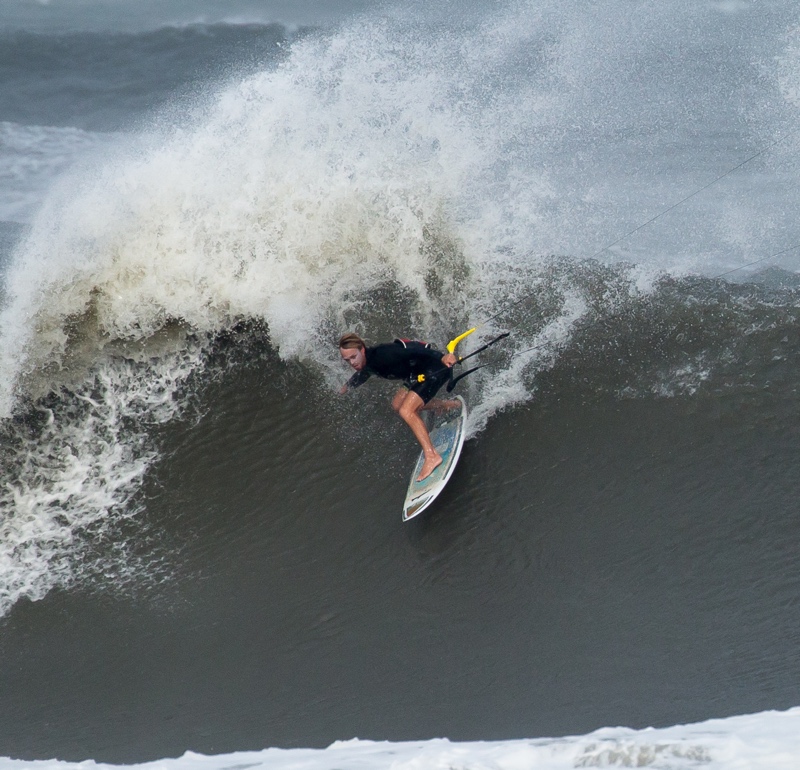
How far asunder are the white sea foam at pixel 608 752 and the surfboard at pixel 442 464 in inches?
83.2

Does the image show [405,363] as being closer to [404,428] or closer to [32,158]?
[404,428]

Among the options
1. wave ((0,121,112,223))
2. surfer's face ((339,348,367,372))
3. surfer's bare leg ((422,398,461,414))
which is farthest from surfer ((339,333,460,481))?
wave ((0,121,112,223))

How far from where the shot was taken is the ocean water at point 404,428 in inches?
221

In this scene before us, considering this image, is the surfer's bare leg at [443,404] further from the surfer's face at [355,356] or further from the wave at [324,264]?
the surfer's face at [355,356]

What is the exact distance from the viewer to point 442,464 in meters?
6.84

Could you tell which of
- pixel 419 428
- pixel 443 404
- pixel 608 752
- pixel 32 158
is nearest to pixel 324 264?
pixel 443 404

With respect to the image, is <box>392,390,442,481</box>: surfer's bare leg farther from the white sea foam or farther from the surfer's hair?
the white sea foam

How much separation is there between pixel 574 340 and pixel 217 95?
197 inches

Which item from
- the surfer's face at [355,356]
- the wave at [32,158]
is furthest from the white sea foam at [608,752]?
the wave at [32,158]

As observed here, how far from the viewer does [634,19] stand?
38.8 ft

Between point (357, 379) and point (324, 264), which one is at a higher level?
point (324, 264)

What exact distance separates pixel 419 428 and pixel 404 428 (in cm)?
66

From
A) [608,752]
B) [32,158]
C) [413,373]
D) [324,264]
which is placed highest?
[32,158]

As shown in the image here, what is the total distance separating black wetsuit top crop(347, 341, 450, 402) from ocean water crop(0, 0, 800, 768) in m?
0.78
